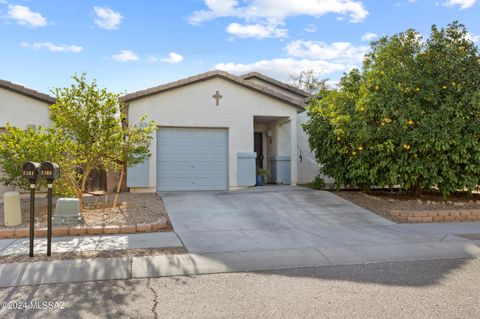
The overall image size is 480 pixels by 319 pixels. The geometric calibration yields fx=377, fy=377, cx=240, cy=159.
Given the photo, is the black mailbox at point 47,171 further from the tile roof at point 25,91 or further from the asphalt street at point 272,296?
the tile roof at point 25,91

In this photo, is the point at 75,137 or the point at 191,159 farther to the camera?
the point at 191,159

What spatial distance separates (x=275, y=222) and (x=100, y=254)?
4.00 m

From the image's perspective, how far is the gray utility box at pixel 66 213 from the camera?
7594 millimetres

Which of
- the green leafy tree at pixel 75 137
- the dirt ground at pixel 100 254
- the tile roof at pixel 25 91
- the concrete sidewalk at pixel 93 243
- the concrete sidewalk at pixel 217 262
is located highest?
the tile roof at pixel 25 91

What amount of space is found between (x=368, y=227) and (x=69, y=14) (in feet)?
30.6

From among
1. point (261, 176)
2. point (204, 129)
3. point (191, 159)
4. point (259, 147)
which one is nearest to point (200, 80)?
point (204, 129)

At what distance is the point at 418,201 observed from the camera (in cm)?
1069

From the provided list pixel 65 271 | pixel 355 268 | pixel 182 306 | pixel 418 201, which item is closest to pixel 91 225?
pixel 65 271

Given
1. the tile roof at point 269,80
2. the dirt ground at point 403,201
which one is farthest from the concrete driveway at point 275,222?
the tile roof at point 269,80

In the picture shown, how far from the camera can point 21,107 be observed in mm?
11773

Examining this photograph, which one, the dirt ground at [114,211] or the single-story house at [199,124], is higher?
the single-story house at [199,124]

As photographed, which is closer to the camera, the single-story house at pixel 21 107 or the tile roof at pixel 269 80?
the single-story house at pixel 21 107

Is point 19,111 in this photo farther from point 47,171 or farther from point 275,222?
point 275,222

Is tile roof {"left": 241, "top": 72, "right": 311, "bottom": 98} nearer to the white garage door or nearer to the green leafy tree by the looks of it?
the white garage door
